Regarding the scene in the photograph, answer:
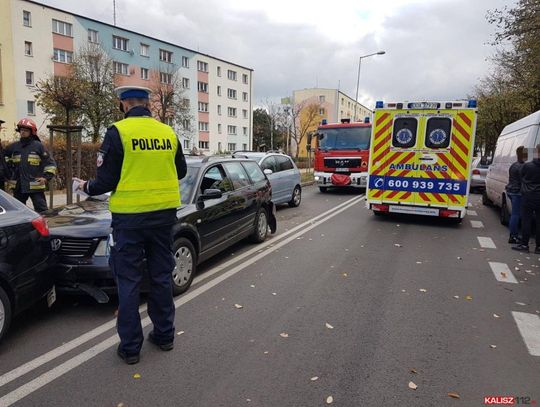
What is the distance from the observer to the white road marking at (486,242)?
25.1ft

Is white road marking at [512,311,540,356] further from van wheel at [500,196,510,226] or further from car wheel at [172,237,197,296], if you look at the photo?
van wheel at [500,196,510,226]

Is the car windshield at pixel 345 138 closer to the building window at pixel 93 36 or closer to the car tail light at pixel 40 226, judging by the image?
the car tail light at pixel 40 226

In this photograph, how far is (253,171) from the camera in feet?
24.8

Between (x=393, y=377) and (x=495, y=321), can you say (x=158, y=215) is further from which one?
(x=495, y=321)

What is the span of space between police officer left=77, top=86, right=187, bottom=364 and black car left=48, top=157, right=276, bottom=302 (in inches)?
27.3

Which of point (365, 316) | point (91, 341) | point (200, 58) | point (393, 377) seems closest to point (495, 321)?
point (365, 316)

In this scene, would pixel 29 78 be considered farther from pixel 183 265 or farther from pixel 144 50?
pixel 183 265

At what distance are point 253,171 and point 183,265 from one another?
303cm

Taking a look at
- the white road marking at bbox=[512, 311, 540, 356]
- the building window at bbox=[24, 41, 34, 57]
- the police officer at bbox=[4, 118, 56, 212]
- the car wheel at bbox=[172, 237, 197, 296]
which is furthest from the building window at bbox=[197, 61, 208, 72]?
the white road marking at bbox=[512, 311, 540, 356]

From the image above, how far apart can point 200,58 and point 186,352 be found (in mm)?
49029

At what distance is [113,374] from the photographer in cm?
312

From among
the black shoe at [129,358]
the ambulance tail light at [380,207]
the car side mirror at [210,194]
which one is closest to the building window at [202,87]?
the ambulance tail light at [380,207]

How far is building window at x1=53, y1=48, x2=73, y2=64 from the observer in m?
33.1

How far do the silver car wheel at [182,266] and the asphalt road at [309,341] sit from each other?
259mm
